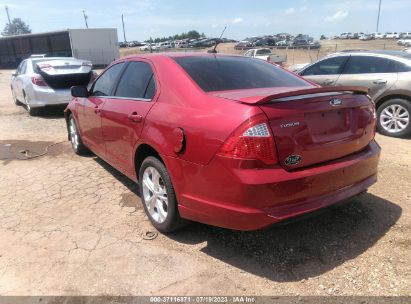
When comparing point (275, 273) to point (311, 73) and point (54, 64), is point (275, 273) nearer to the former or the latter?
point (311, 73)

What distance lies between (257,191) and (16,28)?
163 meters

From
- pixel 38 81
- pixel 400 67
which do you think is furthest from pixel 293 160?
pixel 38 81

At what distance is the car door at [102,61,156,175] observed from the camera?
12.5 ft

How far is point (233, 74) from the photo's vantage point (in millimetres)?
3791

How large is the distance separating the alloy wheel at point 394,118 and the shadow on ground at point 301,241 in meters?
3.64

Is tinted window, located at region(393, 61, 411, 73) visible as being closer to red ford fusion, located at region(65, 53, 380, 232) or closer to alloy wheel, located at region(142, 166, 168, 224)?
red ford fusion, located at region(65, 53, 380, 232)

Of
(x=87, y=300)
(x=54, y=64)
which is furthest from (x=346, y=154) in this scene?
(x=54, y=64)

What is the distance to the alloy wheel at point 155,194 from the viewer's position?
362 cm

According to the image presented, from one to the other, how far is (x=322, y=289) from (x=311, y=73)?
6.63 m

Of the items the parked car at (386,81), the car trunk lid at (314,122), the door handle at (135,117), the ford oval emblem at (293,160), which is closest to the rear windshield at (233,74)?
the car trunk lid at (314,122)

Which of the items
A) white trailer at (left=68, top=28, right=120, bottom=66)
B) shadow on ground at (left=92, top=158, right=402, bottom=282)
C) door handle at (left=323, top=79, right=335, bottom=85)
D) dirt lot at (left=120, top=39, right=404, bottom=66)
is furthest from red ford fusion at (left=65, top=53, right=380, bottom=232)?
white trailer at (left=68, top=28, right=120, bottom=66)

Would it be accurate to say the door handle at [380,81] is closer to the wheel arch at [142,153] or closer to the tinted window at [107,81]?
the tinted window at [107,81]

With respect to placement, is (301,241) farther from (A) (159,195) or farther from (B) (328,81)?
(B) (328,81)

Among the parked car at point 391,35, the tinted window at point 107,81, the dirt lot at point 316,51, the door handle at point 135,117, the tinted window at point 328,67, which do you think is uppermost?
the tinted window at point 107,81
